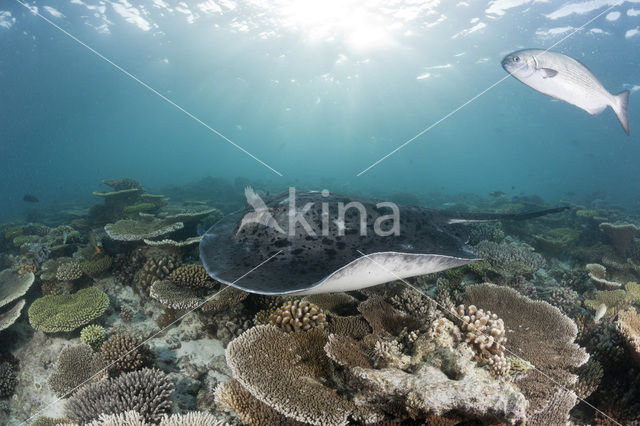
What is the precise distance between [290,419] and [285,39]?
33396mm

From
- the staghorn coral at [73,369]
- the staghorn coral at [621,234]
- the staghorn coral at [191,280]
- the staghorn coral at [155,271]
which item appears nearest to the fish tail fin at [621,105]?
the staghorn coral at [621,234]

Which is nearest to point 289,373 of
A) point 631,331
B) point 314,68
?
point 631,331

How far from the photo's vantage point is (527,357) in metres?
2.89

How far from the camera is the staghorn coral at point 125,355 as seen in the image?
334 cm

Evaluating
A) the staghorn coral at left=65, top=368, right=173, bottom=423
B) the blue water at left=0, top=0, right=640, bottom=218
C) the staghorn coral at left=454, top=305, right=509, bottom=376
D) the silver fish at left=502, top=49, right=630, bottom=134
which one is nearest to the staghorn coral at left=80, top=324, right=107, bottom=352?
the staghorn coral at left=65, top=368, right=173, bottom=423

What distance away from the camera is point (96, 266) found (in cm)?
540

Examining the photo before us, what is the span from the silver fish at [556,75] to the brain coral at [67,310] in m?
7.56

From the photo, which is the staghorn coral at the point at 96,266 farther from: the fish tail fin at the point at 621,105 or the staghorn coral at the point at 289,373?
the fish tail fin at the point at 621,105

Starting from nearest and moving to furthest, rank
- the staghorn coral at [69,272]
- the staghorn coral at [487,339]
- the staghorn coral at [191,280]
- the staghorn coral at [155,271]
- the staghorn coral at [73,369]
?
the staghorn coral at [487,339], the staghorn coral at [73,369], the staghorn coral at [191,280], the staghorn coral at [155,271], the staghorn coral at [69,272]

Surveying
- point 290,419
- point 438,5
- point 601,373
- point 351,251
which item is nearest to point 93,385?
point 290,419

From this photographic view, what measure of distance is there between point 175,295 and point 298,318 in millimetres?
2176

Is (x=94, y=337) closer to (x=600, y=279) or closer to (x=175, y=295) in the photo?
(x=175, y=295)

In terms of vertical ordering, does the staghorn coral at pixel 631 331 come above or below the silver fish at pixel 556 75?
below

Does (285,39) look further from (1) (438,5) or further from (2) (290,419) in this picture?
(2) (290,419)
